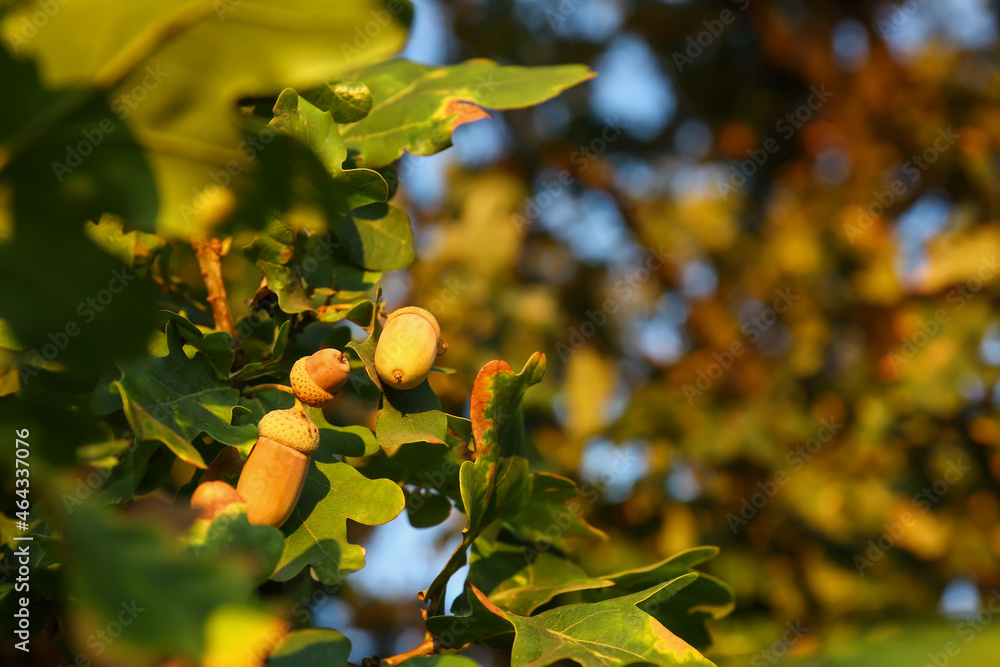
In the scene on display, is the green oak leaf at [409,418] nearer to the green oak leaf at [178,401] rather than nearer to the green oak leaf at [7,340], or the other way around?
the green oak leaf at [178,401]

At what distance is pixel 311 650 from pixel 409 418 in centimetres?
14

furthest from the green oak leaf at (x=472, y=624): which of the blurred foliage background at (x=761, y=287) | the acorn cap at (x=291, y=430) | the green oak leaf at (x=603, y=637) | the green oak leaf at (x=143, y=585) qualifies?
the blurred foliage background at (x=761, y=287)

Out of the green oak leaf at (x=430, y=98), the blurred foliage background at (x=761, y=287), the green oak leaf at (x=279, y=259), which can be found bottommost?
→ the blurred foliage background at (x=761, y=287)

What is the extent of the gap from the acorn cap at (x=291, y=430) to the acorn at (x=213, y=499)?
0.04 m

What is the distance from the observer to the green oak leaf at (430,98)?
515 mm

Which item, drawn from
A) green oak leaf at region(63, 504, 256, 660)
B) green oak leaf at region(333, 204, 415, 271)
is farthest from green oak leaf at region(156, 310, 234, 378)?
green oak leaf at region(63, 504, 256, 660)

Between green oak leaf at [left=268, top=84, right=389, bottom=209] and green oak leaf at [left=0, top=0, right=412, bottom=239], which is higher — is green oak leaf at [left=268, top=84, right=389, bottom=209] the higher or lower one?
the lower one

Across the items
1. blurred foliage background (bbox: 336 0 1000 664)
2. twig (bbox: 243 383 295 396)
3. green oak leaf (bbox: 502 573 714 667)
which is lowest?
blurred foliage background (bbox: 336 0 1000 664)

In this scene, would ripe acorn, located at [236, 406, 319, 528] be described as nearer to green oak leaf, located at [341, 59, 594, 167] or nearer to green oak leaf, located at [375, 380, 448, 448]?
green oak leaf, located at [375, 380, 448, 448]

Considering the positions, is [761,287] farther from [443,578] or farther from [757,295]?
[443,578]

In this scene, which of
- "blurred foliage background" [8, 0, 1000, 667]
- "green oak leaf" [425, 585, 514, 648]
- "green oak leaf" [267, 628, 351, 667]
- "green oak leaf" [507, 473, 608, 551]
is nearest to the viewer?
"green oak leaf" [267, 628, 351, 667]

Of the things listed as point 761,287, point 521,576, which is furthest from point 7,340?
point 761,287

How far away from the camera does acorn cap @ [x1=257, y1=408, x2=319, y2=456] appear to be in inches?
15.6

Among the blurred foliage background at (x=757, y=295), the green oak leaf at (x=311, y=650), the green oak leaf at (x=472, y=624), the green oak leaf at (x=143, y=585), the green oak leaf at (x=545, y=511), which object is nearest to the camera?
the green oak leaf at (x=143, y=585)
